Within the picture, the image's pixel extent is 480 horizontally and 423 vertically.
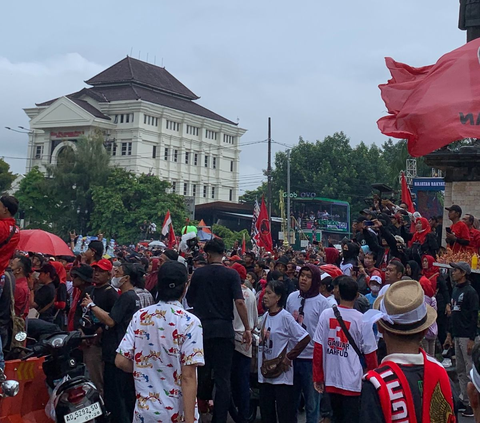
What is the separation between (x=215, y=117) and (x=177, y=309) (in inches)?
3700

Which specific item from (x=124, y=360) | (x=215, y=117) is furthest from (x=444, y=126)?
(x=215, y=117)

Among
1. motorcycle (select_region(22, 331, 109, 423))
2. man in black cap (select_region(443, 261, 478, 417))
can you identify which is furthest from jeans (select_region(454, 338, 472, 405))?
motorcycle (select_region(22, 331, 109, 423))

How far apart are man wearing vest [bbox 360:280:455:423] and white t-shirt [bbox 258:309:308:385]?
3.71 m

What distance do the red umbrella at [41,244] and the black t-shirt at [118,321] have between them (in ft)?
12.8

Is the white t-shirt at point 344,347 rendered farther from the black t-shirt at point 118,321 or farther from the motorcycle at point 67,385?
the motorcycle at point 67,385

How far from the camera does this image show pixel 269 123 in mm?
43062

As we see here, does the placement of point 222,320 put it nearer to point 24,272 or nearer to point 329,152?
point 24,272

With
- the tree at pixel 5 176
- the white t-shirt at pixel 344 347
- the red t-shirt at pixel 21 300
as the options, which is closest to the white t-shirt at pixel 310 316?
the white t-shirt at pixel 344 347

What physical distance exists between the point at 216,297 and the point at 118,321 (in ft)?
3.21

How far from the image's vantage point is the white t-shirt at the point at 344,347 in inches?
239

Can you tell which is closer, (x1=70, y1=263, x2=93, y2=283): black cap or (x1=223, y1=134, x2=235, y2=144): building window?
(x1=70, y1=263, x2=93, y2=283): black cap

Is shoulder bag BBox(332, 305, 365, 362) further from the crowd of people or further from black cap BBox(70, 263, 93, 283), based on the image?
black cap BBox(70, 263, 93, 283)

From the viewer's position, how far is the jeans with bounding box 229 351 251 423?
7.80m

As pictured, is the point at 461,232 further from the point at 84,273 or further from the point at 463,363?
the point at 84,273
